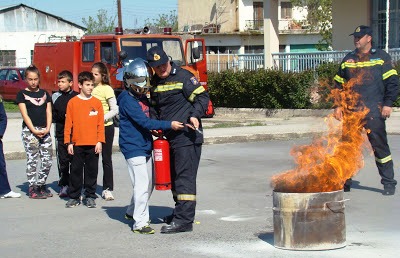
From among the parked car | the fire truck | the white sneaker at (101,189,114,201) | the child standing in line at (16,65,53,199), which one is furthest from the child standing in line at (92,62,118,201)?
the parked car

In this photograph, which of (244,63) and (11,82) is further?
(11,82)

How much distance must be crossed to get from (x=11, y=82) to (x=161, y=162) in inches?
1044

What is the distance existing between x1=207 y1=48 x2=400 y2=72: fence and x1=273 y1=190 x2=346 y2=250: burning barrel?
14.9 m

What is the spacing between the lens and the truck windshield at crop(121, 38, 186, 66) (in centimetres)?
2028

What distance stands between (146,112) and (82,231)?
58.3 inches

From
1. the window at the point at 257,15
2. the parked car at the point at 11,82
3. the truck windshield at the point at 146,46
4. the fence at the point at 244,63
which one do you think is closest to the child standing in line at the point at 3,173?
the truck windshield at the point at 146,46

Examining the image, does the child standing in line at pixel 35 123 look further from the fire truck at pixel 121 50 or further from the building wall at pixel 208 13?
the building wall at pixel 208 13

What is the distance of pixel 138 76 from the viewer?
7.55 metres

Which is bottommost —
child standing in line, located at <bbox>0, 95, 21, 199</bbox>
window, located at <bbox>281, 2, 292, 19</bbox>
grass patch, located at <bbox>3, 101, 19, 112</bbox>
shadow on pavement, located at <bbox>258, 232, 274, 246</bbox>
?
grass patch, located at <bbox>3, 101, 19, 112</bbox>

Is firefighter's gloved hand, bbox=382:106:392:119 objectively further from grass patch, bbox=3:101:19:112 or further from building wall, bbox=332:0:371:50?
grass patch, bbox=3:101:19:112

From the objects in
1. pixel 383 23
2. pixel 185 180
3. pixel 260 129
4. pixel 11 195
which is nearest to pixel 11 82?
pixel 383 23

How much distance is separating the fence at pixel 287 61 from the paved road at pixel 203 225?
457 inches

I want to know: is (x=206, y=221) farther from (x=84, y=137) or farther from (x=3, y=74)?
(x=3, y=74)

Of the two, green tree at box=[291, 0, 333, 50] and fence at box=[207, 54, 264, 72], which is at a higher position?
green tree at box=[291, 0, 333, 50]
